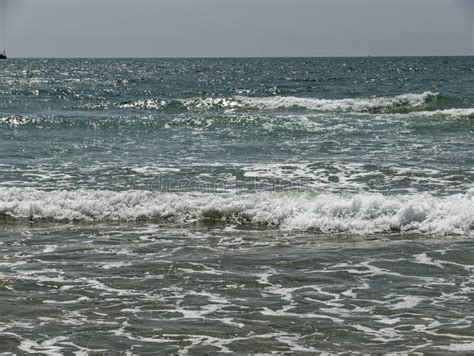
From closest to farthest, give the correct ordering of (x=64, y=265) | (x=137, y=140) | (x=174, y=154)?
1. (x=64, y=265)
2. (x=174, y=154)
3. (x=137, y=140)

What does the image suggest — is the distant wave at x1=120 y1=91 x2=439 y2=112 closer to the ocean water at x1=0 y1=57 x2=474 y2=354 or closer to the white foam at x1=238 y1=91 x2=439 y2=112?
the white foam at x1=238 y1=91 x2=439 y2=112

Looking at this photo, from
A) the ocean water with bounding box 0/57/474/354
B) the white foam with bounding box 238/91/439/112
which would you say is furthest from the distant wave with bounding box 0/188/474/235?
the white foam with bounding box 238/91/439/112

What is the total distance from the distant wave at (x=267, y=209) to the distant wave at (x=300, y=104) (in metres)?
24.0

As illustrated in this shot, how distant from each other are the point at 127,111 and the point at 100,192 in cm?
2513

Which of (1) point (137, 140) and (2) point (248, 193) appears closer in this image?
(2) point (248, 193)

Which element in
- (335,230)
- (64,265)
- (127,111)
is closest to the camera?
(64,265)

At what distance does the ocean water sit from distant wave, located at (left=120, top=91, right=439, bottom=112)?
453 inches

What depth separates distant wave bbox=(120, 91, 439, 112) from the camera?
3834 centimetres

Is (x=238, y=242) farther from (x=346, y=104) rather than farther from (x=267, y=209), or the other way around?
(x=346, y=104)

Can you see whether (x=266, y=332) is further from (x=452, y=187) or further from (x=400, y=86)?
(x=400, y=86)

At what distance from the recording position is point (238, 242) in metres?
11.8

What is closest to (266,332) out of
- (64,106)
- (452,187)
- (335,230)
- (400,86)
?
(335,230)

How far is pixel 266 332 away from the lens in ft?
25.0

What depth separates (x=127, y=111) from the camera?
39.7 meters
